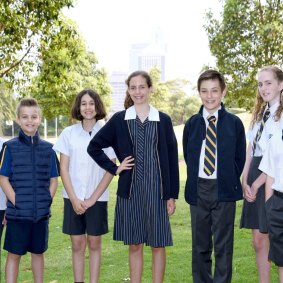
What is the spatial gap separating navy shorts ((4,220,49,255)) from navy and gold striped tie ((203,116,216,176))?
5.25 ft

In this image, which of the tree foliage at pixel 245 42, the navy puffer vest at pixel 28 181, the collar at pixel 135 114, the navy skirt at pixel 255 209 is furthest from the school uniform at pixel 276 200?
the tree foliage at pixel 245 42

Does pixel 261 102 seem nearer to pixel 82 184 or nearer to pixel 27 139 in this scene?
pixel 82 184

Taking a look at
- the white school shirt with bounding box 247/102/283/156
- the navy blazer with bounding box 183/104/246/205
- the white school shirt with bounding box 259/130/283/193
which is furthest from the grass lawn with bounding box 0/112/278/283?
the white school shirt with bounding box 259/130/283/193

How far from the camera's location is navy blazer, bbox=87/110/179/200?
15.2ft

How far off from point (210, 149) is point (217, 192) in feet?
1.30

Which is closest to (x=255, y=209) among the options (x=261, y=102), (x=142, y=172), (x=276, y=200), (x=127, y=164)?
(x=276, y=200)

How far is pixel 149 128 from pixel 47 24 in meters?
6.27

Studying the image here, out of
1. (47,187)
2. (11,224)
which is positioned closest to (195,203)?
(47,187)

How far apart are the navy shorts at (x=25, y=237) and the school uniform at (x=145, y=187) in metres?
0.69

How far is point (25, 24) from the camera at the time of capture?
415 inches

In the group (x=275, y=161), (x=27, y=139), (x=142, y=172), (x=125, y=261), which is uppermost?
(x=27, y=139)

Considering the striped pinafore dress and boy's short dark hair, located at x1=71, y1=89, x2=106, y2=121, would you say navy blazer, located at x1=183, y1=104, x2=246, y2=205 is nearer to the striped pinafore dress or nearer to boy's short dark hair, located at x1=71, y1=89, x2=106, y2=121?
the striped pinafore dress

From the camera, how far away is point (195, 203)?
15.3 ft

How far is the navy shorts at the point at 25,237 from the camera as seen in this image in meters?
4.64
